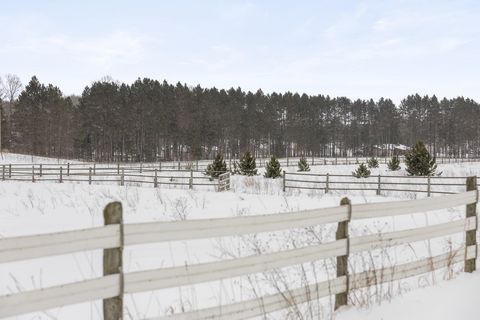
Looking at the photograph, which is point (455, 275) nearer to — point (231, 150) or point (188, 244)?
point (188, 244)

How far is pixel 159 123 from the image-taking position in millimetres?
80500

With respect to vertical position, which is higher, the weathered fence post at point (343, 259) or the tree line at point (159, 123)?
the tree line at point (159, 123)

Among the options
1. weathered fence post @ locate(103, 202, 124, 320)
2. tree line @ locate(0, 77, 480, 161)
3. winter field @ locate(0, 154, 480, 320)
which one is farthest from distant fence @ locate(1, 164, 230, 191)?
tree line @ locate(0, 77, 480, 161)

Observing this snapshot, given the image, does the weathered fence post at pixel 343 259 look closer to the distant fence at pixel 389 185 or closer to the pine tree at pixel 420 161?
the distant fence at pixel 389 185

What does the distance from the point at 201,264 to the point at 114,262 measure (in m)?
0.71

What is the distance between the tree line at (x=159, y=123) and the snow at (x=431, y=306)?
69147 mm

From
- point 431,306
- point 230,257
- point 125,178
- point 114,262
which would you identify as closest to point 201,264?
point 114,262

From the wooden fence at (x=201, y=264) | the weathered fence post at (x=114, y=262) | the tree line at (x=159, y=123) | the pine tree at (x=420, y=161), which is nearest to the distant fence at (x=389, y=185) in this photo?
the pine tree at (x=420, y=161)

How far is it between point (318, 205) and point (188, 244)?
7.08m

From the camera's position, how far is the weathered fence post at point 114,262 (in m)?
3.21

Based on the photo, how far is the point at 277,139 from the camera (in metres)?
99.9

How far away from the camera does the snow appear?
4.53 meters

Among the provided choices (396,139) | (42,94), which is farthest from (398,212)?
(396,139)

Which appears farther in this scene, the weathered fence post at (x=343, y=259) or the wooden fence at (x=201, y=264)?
the weathered fence post at (x=343, y=259)
